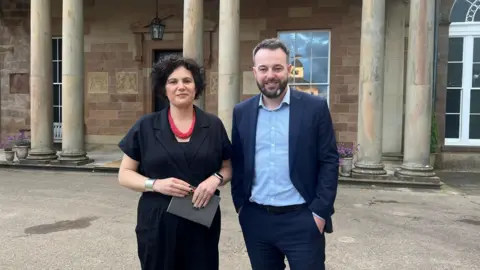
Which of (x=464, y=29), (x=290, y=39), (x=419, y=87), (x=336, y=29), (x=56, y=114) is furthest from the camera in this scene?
→ (x=56, y=114)

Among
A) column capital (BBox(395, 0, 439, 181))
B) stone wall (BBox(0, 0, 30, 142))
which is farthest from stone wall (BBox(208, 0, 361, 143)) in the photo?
stone wall (BBox(0, 0, 30, 142))

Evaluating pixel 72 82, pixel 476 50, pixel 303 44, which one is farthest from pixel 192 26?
pixel 476 50

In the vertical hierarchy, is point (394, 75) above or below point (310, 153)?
above

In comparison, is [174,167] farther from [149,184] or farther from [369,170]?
[369,170]

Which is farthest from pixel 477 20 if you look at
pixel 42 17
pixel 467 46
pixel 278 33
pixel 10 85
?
pixel 10 85

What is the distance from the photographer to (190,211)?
2242 mm

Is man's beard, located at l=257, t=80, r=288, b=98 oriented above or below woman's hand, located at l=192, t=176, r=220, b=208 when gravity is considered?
above

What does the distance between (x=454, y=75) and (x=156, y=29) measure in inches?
297

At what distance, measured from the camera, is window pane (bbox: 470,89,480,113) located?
11.0 meters

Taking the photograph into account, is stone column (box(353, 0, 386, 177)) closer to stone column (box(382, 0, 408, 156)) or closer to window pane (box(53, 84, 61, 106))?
stone column (box(382, 0, 408, 156))

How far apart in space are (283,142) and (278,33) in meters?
9.86

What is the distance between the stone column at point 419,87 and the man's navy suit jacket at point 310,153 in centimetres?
631

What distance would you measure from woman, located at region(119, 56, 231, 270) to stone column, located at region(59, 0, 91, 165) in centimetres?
786

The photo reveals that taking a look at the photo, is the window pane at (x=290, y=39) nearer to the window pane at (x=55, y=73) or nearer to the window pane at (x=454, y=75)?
the window pane at (x=454, y=75)
